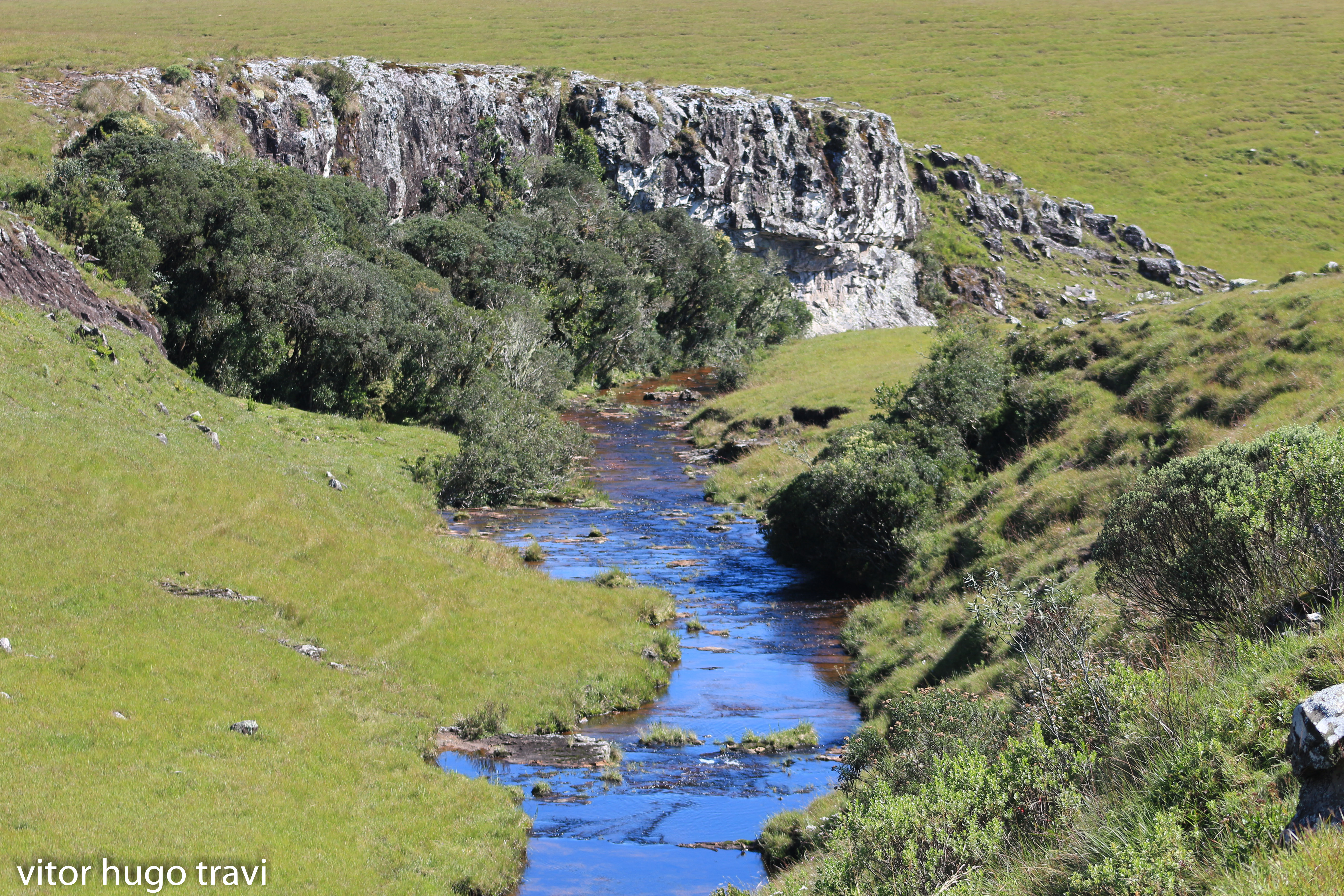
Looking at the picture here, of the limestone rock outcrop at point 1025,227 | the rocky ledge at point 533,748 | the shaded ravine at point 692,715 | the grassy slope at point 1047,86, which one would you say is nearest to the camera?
the shaded ravine at point 692,715

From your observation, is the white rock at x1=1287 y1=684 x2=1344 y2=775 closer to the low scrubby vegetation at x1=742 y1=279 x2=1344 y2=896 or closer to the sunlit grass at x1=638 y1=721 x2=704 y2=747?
the low scrubby vegetation at x1=742 y1=279 x2=1344 y2=896

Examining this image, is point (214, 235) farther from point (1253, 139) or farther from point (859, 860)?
point (1253, 139)

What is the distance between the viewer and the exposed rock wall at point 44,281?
1399 inches

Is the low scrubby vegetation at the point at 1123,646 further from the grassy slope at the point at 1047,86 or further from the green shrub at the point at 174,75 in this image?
the grassy slope at the point at 1047,86

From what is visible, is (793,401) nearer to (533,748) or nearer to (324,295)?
(324,295)

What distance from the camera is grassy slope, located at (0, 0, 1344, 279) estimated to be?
14062 cm

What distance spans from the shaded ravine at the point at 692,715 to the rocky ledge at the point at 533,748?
0.28m

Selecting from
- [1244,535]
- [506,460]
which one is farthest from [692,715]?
[506,460]

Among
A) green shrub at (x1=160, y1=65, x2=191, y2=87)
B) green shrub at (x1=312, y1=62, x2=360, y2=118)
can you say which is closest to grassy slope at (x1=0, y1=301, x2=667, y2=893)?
green shrub at (x1=160, y1=65, x2=191, y2=87)

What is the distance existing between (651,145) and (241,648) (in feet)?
327

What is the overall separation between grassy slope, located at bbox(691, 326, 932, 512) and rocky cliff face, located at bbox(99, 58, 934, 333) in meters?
29.8

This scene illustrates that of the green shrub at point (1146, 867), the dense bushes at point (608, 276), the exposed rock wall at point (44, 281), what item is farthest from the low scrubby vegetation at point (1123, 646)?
the dense bushes at point (608, 276)

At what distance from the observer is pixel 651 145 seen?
114m

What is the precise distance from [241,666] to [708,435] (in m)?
46.1
